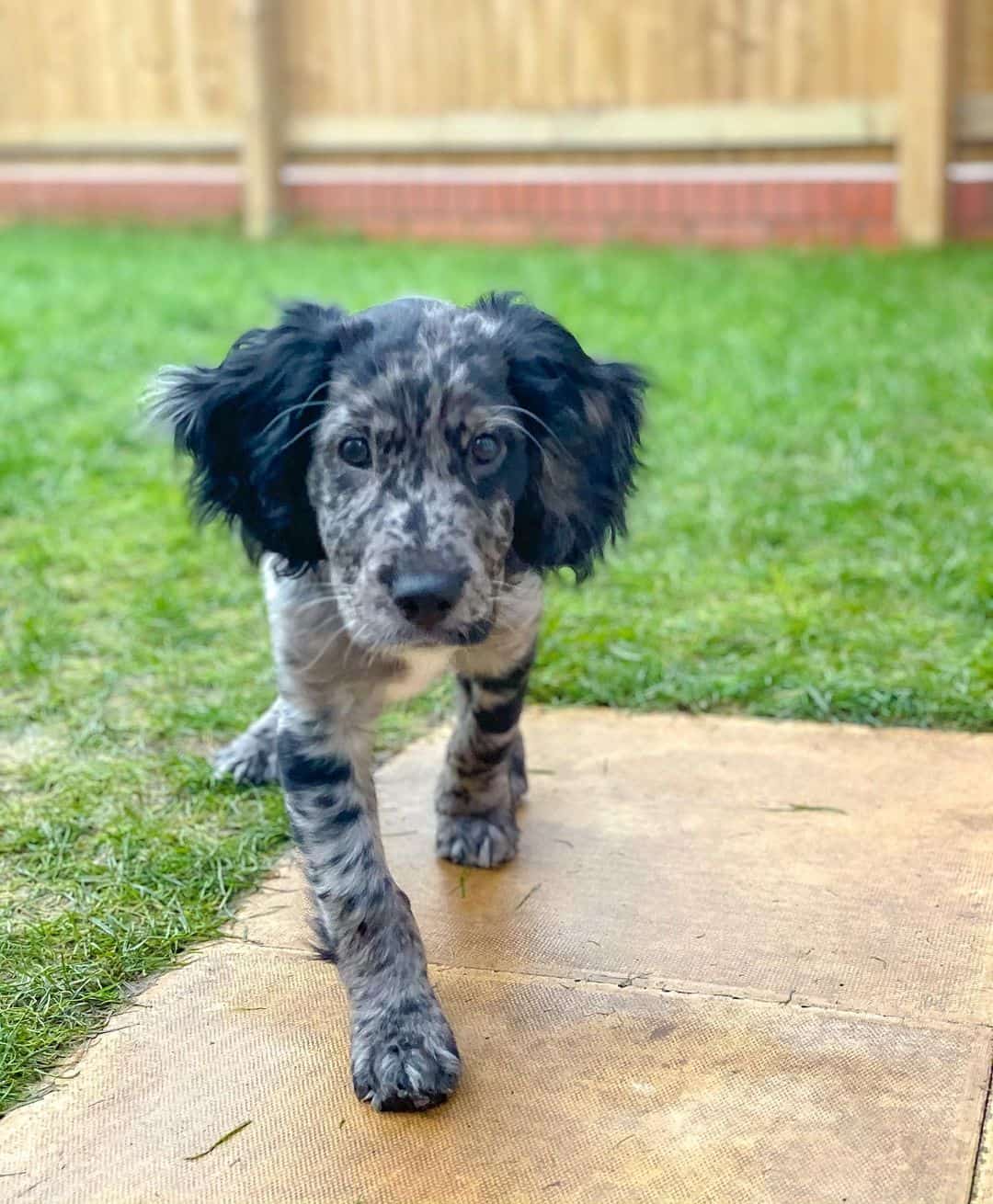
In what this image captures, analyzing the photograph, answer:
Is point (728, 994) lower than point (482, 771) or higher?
lower

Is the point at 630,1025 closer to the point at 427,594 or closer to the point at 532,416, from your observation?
the point at 427,594

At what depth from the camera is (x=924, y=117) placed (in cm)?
1014

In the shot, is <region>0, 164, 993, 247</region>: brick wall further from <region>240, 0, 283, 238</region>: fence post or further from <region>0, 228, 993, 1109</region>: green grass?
<region>0, 228, 993, 1109</region>: green grass

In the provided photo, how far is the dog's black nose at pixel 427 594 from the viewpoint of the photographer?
2.48 metres

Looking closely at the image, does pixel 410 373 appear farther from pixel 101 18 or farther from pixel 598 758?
pixel 101 18

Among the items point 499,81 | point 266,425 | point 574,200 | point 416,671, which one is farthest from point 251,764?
point 499,81

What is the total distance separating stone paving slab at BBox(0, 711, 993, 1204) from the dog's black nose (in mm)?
677

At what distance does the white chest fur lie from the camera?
281cm

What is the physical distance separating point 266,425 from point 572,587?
2.03m

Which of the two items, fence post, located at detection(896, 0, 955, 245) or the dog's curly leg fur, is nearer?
the dog's curly leg fur

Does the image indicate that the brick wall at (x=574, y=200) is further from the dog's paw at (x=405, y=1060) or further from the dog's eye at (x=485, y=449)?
the dog's paw at (x=405, y=1060)

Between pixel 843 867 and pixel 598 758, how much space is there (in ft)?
2.50

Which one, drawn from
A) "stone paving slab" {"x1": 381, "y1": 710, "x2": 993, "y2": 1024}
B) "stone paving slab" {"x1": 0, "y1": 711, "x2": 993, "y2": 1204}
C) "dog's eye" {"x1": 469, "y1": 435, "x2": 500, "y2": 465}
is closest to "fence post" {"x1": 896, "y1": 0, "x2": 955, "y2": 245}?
"stone paving slab" {"x1": 381, "y1": 710, "x2": 993, "y2": 1024}

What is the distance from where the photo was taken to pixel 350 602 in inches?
104
